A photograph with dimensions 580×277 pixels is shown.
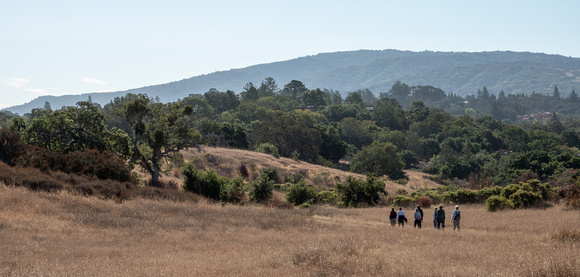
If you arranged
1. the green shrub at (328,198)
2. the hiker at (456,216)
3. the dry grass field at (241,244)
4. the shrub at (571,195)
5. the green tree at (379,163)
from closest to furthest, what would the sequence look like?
the dry grass field at (241,244) < the hiker at (456,216) < the shrub at (571,195) < the green shrub at (328,198) < the green tree at (379,163)

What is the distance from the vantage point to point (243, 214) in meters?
25.6

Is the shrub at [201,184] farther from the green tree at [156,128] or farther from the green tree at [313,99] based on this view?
the green tree at [313,99]

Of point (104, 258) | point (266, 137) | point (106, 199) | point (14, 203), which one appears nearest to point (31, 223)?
point (14, 203)

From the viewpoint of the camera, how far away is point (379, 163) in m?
77.0

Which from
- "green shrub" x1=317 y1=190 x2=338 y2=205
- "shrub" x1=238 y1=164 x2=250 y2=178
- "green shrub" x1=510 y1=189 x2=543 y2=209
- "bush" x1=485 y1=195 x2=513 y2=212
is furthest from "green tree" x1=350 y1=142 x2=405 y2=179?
"bush" x1=485 y1=195 x2=513 y2=212

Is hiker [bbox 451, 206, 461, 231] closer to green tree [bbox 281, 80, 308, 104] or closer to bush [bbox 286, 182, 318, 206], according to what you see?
bush [bbox 286, 182, 318, 206]

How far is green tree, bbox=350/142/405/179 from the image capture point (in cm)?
7631

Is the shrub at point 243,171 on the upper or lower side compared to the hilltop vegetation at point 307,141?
lower

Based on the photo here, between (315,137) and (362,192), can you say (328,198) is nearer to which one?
(362,192)

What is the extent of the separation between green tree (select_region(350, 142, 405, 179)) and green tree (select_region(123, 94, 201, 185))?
4382 centimetres

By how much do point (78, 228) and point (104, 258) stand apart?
5879 mm

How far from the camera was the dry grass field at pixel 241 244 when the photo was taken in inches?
453

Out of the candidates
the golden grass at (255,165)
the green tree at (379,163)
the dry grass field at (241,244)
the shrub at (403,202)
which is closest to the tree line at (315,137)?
the green tree at (379,163)

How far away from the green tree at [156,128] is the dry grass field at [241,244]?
1156 cm
